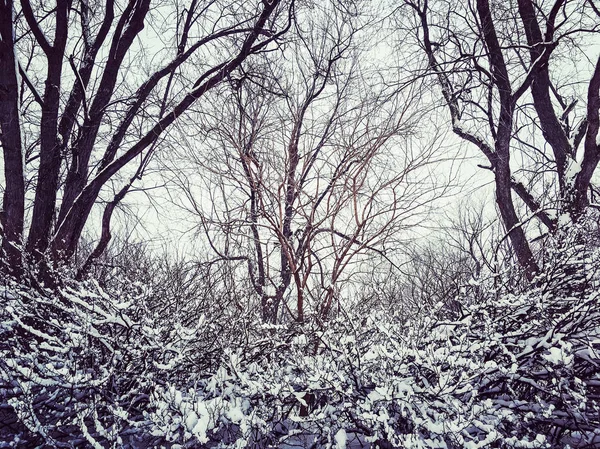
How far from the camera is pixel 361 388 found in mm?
2615

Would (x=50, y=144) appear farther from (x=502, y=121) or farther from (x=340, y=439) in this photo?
(x=502, y=121)

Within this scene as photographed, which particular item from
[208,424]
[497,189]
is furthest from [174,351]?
[497,189]

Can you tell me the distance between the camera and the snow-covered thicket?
2412mm

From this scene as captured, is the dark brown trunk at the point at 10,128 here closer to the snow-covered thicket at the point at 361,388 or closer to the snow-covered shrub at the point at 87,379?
the snow-covered shrub at the point at 87,379

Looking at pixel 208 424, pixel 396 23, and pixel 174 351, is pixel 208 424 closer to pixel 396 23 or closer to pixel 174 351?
pixel 174 351

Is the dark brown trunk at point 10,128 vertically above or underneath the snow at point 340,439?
above

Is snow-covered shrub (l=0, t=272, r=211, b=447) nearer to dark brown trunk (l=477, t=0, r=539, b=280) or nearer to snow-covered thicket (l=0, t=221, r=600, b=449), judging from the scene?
snow-covered thicket (l=0, t=221, r=600, b=449)

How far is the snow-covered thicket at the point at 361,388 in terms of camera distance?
2.41m

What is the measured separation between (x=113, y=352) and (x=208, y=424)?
1135 mm

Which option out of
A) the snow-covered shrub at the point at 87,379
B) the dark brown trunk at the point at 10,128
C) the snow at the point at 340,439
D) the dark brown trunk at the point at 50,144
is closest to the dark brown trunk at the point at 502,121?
the snow at the point at 340,439

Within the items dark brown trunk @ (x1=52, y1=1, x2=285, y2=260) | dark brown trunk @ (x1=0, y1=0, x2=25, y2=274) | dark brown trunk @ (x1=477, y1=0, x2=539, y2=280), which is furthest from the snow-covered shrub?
dark brown trunk @ (x1=477, y1=0, x2=539, y2=280)

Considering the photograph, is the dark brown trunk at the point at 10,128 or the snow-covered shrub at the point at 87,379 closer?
the snow-covered shrub at the point at 87,379

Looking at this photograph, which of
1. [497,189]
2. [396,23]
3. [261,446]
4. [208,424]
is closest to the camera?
[208,424]

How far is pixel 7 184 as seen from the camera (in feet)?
19.9
